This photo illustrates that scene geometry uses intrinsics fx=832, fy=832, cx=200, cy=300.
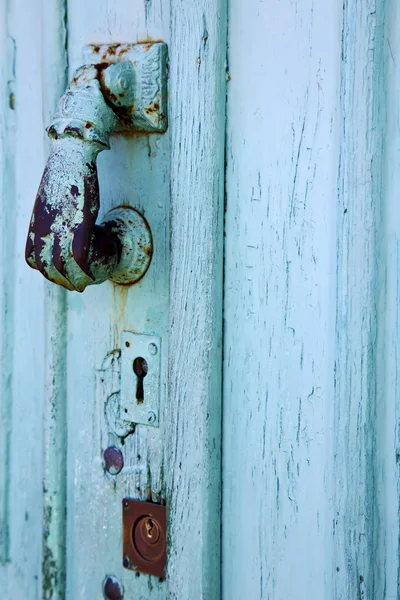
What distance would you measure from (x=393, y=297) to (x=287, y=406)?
16 centimetres

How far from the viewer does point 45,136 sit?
1.04 metres

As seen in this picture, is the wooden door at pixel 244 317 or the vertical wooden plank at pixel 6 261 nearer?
the wooden door at pixel 244 317

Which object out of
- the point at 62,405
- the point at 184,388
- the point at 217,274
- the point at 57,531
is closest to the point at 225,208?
the point at 217,274

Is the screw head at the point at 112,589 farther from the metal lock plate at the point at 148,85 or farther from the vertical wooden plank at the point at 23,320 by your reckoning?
the metal lock plate at the point at 148,85

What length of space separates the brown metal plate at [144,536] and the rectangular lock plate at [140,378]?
0.33 feet

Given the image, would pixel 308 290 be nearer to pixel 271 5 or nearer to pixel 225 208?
pixel 225 208

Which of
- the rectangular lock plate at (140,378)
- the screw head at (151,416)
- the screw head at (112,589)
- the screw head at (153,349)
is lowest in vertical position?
the screw head at (112,589)

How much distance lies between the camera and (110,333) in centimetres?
101


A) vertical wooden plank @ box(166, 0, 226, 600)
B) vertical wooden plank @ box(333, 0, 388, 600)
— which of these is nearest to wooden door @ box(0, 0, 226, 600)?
vertical wooden plank @ box(166, 0, 226, 600)

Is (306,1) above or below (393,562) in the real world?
above

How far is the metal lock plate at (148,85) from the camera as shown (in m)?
0.92

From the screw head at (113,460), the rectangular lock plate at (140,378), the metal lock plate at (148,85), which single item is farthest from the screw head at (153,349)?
the metal lock plate at (148,85)

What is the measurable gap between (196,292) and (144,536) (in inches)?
12.0

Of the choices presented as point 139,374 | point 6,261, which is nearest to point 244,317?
point 139,374
